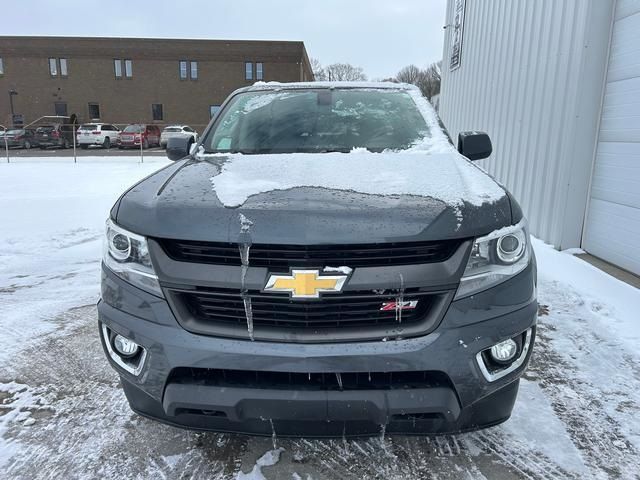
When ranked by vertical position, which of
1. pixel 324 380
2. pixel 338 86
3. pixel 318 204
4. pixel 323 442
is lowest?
pixel 323 442

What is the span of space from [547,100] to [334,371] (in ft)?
19.1

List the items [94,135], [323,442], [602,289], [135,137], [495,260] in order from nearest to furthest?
[495,260]
[323,442]
[602,289]
[94,135]
[135,137]

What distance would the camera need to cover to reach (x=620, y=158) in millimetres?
5254

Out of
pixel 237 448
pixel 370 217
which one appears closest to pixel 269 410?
pixel 237 448

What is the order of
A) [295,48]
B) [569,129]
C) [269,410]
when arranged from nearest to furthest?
[269,410], [569,129], [295,48]

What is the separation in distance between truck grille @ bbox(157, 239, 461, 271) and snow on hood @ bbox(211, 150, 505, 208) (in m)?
0.23

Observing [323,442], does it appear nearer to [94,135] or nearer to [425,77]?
[94,135]

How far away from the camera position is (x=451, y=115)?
12.4 metres

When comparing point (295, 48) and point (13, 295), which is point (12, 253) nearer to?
point (13, 295)

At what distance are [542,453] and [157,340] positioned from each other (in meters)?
1.87

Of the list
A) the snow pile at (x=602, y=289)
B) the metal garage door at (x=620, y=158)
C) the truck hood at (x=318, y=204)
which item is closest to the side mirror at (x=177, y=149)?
the truck hood at (x=318, y=204)

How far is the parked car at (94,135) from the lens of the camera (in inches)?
1160

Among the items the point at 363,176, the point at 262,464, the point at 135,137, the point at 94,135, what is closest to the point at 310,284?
the point at 363,176

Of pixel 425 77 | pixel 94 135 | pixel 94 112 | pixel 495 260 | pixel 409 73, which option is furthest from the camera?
pixel 409 73
